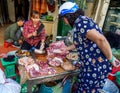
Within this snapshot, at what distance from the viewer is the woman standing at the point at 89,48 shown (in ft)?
5.83

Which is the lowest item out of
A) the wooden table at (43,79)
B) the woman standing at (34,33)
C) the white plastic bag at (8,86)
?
the white plastic bag at (8,86)

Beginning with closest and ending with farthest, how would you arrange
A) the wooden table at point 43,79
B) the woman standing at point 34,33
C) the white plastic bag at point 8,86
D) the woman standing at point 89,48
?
Answer: the woman standing at point 89,48
the wooden table at point 43,79
the white plastic bag at point 8,86
the woman standing at point 34,33

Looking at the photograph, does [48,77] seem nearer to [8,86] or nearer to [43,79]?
[43,79]

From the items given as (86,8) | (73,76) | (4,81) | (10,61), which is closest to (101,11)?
(86,8)

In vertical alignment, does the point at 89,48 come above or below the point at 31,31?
above

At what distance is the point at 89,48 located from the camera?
1.91 metres

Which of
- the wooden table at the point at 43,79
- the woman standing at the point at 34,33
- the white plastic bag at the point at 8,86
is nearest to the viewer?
the wooden table at the point at 43,79

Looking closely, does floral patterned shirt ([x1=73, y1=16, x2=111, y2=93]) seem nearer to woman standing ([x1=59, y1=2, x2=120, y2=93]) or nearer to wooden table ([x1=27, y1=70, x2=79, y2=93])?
woman standing ([x1=59, y1=2, x2=120, y2=93])

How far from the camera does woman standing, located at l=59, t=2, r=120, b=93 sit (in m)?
1.78

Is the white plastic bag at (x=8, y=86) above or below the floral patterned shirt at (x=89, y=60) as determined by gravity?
below

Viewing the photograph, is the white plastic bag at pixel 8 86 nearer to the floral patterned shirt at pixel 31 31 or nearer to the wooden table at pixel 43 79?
the wooden table at pixel 43 79

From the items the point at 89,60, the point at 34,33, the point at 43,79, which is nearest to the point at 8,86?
the point at 43,79

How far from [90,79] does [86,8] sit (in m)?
2.16

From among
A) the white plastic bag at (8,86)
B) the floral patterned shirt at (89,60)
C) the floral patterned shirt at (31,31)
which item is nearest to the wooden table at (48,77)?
the floral patterned shirt at (89,60)
